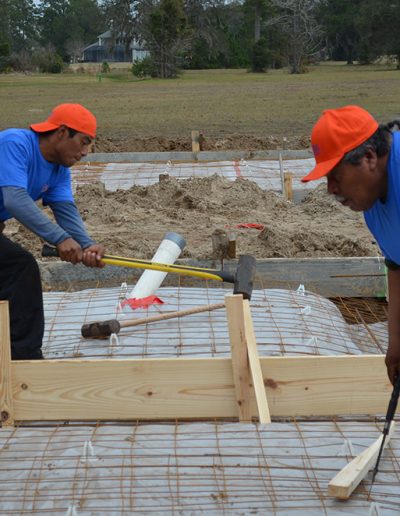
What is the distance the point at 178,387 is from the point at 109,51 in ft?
191

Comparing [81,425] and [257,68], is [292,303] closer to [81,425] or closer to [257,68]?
[81,425]

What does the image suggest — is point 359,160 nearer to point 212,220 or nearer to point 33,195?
point 33,195

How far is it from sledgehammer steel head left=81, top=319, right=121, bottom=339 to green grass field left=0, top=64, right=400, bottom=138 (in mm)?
12011

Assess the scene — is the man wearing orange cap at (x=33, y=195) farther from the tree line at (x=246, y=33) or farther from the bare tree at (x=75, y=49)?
the bare tree at (x=75, y=49)

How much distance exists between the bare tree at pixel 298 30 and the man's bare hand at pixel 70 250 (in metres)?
35.8

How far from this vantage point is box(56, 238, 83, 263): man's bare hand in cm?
436

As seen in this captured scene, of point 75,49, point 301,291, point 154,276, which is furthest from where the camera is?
point 75,49

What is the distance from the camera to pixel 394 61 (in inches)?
1617

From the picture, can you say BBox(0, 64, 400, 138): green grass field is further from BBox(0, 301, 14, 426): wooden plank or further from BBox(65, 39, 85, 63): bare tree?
BBox(65, 39, 85, 63): bare tree

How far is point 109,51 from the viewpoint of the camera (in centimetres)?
5944

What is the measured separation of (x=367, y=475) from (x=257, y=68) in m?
39.3

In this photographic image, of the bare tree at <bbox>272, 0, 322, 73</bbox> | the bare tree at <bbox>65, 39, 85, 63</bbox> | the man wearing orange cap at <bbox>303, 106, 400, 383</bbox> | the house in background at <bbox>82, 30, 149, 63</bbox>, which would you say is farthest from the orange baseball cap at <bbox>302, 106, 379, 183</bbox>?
the bare tree at <bbox>65, 39, 85, 63</bbox>

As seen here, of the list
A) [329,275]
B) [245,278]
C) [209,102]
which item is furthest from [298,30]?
[245,278]

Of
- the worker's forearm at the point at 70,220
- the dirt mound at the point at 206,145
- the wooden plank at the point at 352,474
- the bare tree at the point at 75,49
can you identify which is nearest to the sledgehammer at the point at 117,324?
the worker's forearm at the point at 70,220
